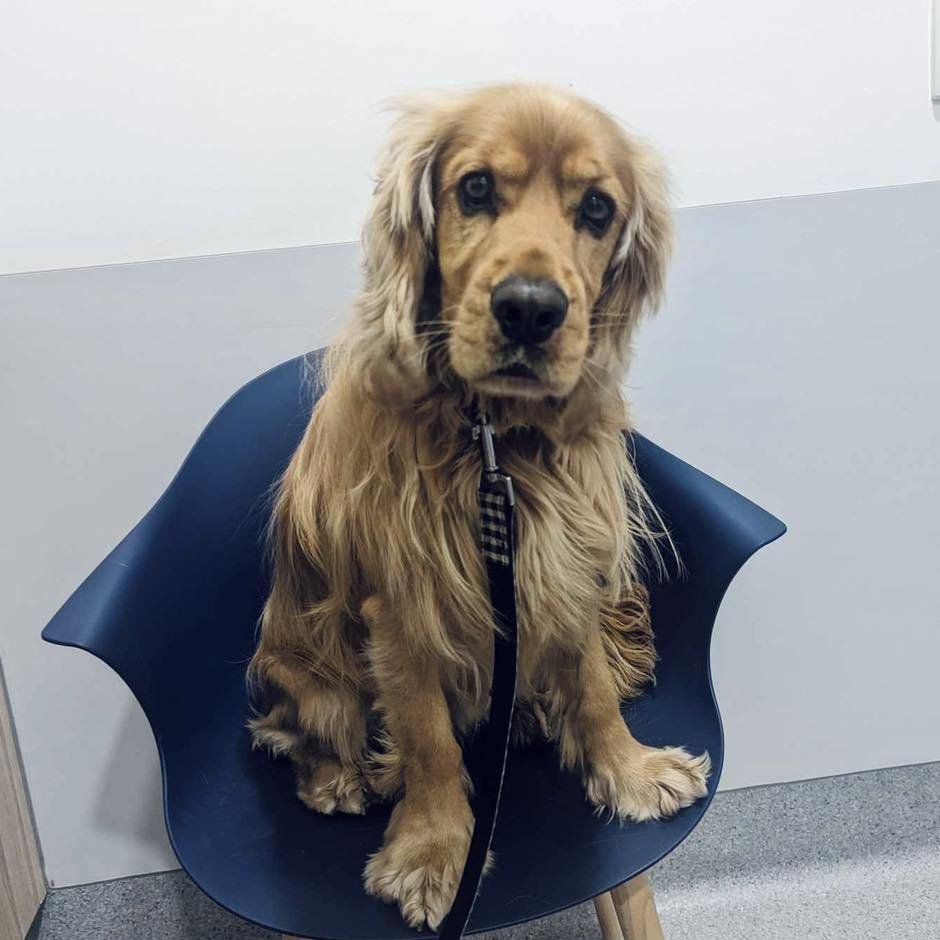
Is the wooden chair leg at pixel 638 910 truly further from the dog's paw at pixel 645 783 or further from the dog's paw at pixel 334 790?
the dog's paw at pixel 334 790

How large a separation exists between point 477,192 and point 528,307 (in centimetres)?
15

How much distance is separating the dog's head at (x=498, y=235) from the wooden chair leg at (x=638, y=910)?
1.87 ft

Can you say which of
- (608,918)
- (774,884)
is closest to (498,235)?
(608,918)

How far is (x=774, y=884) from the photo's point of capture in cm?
153

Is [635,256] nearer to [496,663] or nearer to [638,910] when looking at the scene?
[496,663]

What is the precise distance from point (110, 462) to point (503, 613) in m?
0.71

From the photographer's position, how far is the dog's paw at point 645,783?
38.7 inches

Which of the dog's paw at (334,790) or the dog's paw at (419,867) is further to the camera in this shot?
the dog's paw at (334,790)

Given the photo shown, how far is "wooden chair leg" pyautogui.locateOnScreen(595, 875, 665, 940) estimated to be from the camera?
1039mm

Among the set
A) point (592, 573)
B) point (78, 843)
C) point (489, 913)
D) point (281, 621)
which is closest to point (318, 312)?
point (281, 621)

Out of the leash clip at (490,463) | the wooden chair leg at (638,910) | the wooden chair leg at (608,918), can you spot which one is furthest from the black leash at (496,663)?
the wooden chair leg at (608,918)

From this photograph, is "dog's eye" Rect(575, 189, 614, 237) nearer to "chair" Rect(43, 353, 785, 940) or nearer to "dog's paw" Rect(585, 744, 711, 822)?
"chair" Rect(43, 353, 785, 940)

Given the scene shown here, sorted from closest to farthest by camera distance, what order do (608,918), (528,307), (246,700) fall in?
(528,307) < (246,700) < (608,918)

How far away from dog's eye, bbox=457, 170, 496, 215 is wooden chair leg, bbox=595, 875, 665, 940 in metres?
0.73
